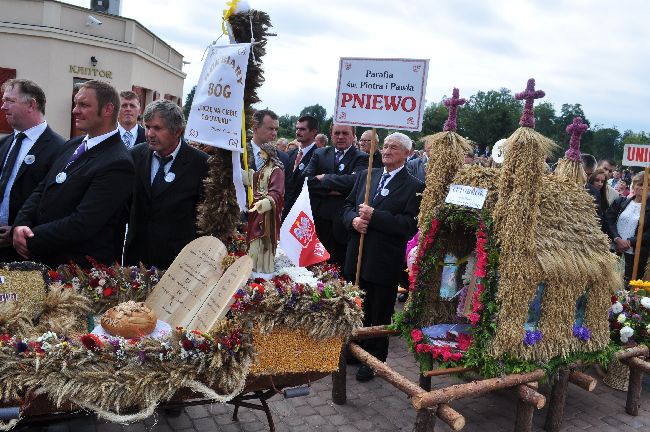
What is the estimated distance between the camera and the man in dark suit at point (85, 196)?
364 cm

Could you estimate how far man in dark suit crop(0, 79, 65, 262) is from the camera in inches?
174

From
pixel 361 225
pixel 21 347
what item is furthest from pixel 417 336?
pixel 21 347

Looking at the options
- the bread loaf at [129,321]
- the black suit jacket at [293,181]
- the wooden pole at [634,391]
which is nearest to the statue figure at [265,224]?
the bread loaf at [129,321]

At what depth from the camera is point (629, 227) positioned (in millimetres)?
7273

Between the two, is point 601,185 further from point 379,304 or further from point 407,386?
point 407,386

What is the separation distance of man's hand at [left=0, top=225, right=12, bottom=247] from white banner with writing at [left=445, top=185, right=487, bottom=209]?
3.22m

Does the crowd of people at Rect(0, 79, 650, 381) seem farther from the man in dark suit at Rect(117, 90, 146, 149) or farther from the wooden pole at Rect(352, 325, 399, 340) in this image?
the man in dark suit at Rect(117, 90, 146, 149)

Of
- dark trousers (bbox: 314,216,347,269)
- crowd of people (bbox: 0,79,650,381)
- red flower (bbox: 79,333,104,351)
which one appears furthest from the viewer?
dark trousers (bbox: 314,216,347,269)

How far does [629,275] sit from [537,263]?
4.38 m

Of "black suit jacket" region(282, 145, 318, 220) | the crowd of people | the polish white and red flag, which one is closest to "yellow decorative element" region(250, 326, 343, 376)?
the crowd of people

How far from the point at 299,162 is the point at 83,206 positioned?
3.97 metres

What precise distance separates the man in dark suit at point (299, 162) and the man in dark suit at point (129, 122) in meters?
Answer: 1.80

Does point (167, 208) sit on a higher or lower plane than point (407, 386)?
higher

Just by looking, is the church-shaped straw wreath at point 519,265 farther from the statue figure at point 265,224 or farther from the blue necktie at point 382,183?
the statue figure at point 265,224
